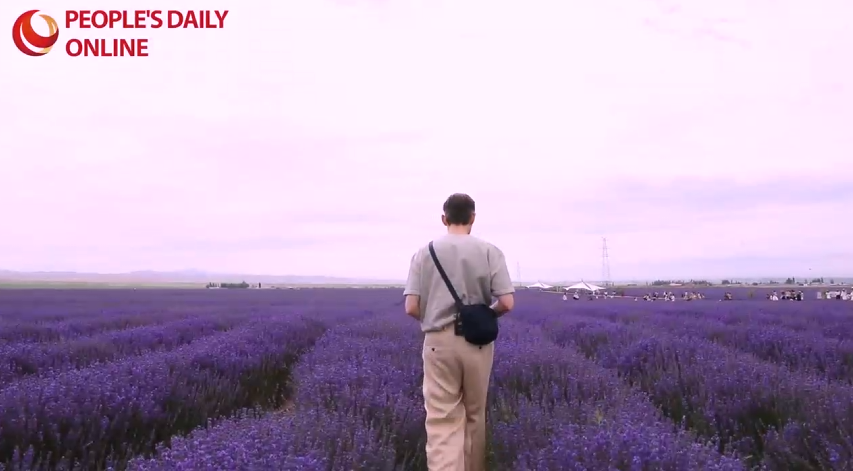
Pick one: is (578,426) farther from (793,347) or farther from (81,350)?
(81,350)

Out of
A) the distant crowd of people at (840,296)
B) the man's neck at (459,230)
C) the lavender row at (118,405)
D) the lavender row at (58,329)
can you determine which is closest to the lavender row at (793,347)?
the man's neck at (459,230)

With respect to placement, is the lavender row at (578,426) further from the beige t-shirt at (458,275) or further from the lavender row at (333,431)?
the beige t-shirt at (458,275)

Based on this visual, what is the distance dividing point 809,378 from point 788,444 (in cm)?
107

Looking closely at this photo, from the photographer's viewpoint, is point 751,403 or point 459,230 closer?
point 459,230

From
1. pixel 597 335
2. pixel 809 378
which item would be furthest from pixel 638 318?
pixel 809 378

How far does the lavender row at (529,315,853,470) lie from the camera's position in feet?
8.66

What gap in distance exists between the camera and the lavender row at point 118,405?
8.74 feet

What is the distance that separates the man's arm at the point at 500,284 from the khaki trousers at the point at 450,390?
0.57ft

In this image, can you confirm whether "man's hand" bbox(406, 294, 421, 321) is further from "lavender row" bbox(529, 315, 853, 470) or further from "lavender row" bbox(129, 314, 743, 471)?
"lavender row" bbox(529, 315, 853, 470)

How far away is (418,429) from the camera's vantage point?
2.96 metres

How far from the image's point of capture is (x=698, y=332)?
7.41 meters

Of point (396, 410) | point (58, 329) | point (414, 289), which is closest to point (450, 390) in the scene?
point (414, 289)

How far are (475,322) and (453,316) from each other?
0.34 ft

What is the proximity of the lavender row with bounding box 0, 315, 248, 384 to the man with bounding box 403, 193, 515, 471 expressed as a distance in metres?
2.75
